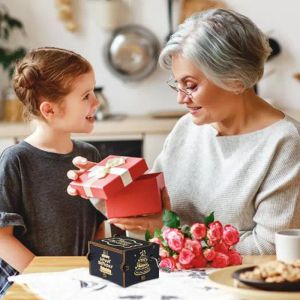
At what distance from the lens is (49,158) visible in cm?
211

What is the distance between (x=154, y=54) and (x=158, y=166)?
2.55 m

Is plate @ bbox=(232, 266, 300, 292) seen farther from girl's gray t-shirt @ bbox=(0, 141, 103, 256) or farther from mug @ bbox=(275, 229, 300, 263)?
girl's gray t-shirt @ bbox=(0, 141, 103, 256)

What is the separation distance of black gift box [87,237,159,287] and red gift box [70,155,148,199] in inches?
5.0

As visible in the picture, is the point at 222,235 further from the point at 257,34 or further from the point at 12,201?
the point at 12,201

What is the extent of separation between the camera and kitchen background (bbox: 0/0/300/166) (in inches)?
177

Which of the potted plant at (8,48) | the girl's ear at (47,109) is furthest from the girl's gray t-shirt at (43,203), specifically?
the potted plant at (8,48)

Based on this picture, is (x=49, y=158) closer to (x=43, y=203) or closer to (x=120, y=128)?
(x=43, y=203)

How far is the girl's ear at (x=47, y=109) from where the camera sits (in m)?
2.11

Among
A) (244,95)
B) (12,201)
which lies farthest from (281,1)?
(12,201)

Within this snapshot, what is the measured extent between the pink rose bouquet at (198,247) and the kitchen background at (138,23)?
2.74 meters

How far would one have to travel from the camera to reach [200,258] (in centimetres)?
161

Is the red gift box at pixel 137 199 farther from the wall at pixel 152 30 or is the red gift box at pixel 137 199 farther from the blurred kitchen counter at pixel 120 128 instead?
the wall at pixel 152 30

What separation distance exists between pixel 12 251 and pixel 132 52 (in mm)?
2763

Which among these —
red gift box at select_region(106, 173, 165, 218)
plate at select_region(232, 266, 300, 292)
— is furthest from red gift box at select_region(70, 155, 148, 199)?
plate at select_region(232, 266, 300, 292)
